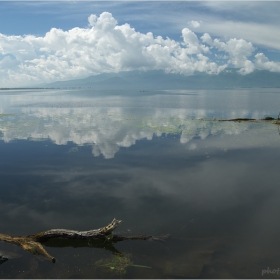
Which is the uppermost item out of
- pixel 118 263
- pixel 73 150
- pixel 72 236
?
pixel 73 150

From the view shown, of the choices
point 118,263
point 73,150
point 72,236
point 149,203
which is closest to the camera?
point 118,263

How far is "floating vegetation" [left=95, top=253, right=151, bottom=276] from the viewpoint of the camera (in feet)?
32.9

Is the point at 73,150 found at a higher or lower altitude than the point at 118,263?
higher

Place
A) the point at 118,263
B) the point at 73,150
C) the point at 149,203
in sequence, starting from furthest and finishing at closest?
the point at 73,150
the point at 149,203
the point at 118,263

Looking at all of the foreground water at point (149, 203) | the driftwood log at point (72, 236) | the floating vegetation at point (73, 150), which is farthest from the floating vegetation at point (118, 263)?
the floating vegetation at point (73, 150)

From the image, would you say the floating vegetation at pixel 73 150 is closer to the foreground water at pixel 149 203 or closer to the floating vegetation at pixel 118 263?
the foreground water at pixel 149 203

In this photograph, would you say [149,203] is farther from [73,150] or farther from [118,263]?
[73,150]

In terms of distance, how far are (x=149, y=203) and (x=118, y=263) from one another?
4.90 m

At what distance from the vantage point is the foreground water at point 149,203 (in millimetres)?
10258

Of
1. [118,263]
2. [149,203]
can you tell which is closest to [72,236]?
[118,263]

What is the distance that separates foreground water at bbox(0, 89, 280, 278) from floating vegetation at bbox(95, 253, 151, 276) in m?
0.04

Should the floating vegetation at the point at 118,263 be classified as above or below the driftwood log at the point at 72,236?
below

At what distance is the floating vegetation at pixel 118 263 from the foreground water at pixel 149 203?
0.04m

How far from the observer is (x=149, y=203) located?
48.9 ft
